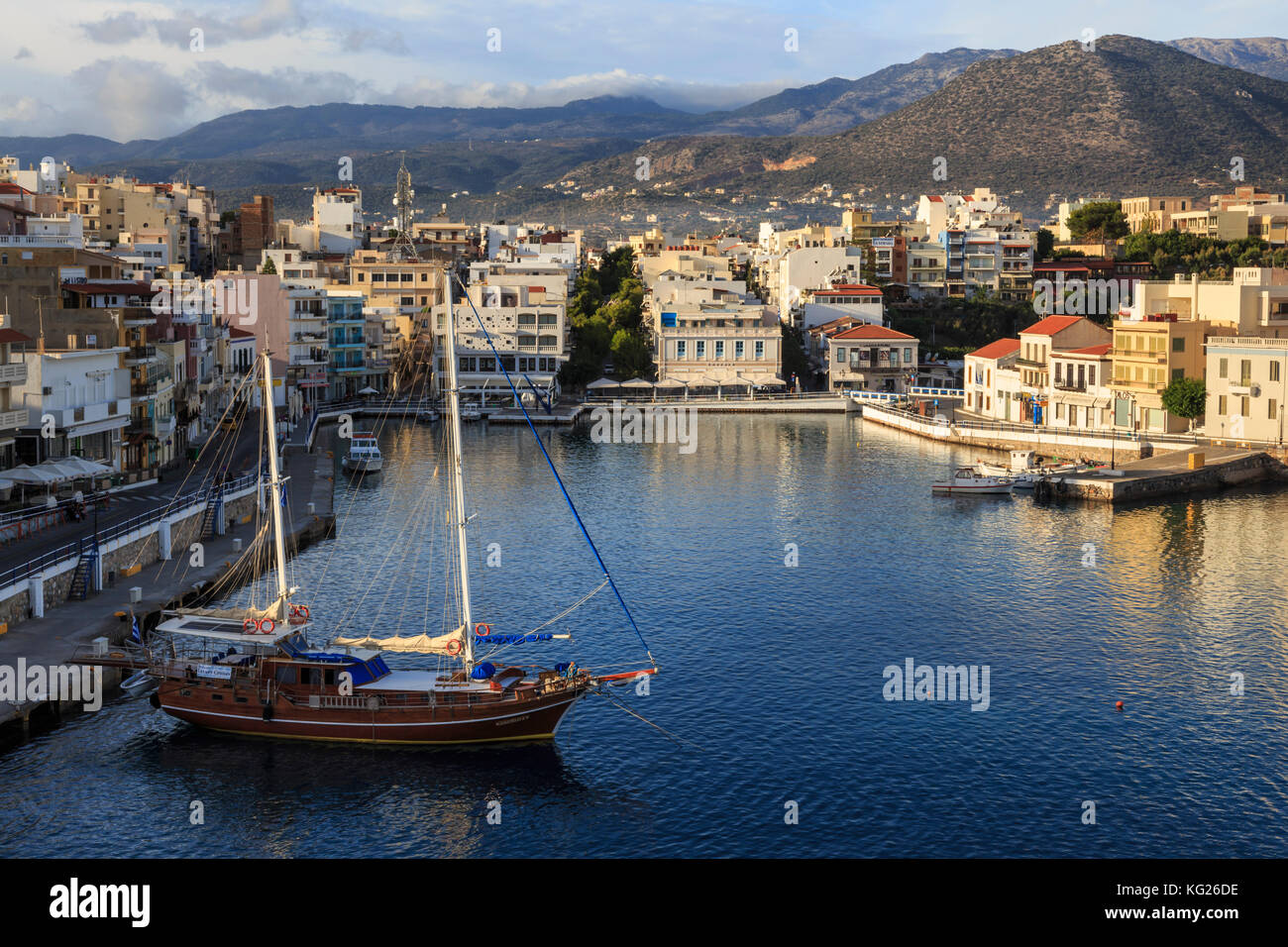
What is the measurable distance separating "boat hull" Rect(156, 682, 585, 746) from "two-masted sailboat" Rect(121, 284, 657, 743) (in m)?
0.02

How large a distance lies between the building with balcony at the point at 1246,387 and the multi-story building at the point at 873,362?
32.6m

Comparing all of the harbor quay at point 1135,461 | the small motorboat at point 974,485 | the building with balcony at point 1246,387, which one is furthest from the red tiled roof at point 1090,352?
the small motorboat at point 974,485

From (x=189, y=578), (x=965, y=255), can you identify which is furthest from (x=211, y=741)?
(x=965, y=255)

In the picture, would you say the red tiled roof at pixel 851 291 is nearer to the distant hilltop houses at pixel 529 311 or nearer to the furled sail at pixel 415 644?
the distant hilltop houses at pixel 529 311

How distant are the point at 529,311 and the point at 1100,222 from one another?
7751cm

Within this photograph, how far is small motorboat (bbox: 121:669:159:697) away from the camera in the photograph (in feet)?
109

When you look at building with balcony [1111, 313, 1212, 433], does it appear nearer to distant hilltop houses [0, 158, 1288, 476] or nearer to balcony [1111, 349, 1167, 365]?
balcony [1111, 349, 1167, 365]

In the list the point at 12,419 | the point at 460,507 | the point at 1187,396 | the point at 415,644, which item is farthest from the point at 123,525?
the point at 1187,396

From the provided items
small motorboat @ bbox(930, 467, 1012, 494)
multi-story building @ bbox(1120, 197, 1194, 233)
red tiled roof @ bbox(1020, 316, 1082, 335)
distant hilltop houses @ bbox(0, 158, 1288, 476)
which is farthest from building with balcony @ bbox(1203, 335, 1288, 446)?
multi-story building @ bbox(1120, 197, 1194, 233)

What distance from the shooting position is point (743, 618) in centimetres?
4125

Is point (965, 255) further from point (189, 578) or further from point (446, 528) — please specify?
point (189, 578)

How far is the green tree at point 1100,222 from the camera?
151625 millimetres

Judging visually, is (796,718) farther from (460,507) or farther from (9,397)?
(9,397)
